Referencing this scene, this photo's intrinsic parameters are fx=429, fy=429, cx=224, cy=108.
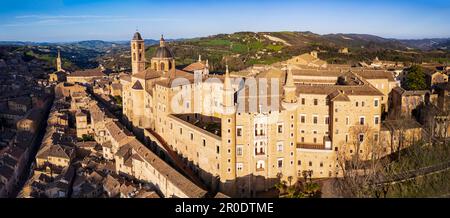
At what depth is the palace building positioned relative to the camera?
20.6 m

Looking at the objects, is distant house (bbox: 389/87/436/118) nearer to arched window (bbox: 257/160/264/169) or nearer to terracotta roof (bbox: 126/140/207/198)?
arched window (bbox: 257/160/264/169)

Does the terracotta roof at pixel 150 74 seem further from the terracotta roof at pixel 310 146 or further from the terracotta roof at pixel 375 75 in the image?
the terracotta roof at pixel 375 75

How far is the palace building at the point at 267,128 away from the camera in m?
20.6

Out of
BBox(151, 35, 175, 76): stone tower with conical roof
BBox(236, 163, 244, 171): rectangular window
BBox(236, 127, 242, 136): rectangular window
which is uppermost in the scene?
BBox(151, 35, 175, 76): stone tower with conical roof

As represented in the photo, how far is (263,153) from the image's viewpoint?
2098 centimetres

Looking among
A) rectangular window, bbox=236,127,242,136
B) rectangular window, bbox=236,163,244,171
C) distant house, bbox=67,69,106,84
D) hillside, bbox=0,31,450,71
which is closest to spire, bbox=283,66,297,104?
rectangular window, bbox=236,127,242,136

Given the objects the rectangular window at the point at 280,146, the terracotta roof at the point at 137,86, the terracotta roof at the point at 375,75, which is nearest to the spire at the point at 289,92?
the rectangular window at the point at 280,146

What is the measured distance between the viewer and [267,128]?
68.0ft

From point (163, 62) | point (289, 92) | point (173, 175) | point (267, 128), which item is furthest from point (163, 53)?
point (267, 128)

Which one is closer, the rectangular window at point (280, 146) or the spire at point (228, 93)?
the spire at point (228, 93)
